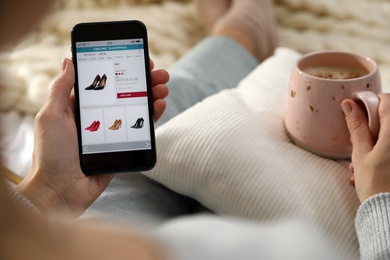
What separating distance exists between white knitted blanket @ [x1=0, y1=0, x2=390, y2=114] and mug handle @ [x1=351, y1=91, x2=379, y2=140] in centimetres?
32

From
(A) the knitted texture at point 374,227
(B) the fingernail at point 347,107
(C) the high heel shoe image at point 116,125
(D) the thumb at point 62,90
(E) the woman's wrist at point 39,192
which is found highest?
(D) the thumb at point 62,90

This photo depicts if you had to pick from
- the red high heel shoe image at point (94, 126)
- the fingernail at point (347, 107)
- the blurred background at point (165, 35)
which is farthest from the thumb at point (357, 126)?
the red high heel shoe image at point (94, 126)

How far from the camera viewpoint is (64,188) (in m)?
0.63

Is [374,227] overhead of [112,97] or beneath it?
beneath

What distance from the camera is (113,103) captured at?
2.23ft

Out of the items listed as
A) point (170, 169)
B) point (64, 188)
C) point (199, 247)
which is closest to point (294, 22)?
point (170, 169)

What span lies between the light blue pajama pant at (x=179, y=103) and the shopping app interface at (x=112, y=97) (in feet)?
0.29

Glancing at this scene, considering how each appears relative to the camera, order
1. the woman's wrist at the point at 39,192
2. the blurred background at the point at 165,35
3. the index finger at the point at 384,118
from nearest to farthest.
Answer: the woman's wrist at the point at 39,192 → the index finger at the point at 384,118 → the blurred background at the point at 165,35

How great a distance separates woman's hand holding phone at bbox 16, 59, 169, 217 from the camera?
2.02ft

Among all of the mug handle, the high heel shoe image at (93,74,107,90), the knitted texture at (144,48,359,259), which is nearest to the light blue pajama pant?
the knitted texture at (144,48,359,259)

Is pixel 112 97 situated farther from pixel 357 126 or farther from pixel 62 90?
pixel 357 126

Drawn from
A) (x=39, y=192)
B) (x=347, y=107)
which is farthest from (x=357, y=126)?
(x=39, y=192)

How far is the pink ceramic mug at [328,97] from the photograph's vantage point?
2.21ft

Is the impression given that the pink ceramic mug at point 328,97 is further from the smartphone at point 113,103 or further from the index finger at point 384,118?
the smartphone at point 113,103
